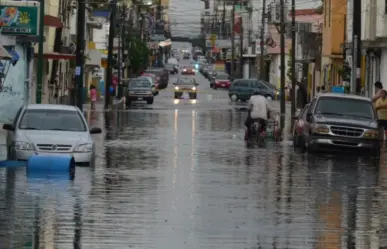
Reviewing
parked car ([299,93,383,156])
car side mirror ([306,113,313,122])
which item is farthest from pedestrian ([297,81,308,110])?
parked car ([299,93,383,156])

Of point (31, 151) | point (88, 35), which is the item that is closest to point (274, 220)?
point (31, 151)

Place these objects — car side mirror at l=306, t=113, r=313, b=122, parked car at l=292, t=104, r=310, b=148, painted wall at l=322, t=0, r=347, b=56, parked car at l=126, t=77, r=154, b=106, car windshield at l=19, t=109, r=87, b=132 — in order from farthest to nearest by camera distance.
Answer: parked car at l=126, t=77, r=154, b=106 → painted wall at l=322, t=0, r=347, b=56 → parked car at l=292, t=104, r=310, b=148 → car side mirror at l=306, t=113, r=313, b=122 → car windshield at l=19, t=109, r=87, b=132

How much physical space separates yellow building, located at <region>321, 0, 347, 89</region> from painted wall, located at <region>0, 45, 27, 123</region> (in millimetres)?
32417

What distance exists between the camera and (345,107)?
33.8 meters

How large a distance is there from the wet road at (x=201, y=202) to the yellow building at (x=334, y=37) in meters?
41.0

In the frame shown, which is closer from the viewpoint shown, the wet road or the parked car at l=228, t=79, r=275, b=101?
the wet road

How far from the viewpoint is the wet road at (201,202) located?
1502 cm

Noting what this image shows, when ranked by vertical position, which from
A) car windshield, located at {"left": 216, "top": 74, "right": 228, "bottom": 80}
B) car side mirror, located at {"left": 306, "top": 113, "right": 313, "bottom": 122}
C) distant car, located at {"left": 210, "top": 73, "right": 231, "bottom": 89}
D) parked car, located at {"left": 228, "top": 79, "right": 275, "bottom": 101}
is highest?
car side mirror, located at {"left": 306, "top": 113, "right": 313, "bottom": 122}

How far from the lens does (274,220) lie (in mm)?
17188

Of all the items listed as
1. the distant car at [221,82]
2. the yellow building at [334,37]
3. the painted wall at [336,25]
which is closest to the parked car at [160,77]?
the distant car at [221,82]

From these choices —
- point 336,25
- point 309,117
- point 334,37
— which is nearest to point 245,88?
point 334,37

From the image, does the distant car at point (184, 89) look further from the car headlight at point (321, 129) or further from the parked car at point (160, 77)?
the car headlight at point (321, 129)

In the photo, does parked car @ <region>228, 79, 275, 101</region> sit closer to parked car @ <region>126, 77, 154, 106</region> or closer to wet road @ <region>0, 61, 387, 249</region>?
parked car @ <region>126, 77, 154, 106</region>

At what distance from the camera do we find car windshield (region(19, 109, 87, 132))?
25.8 m
